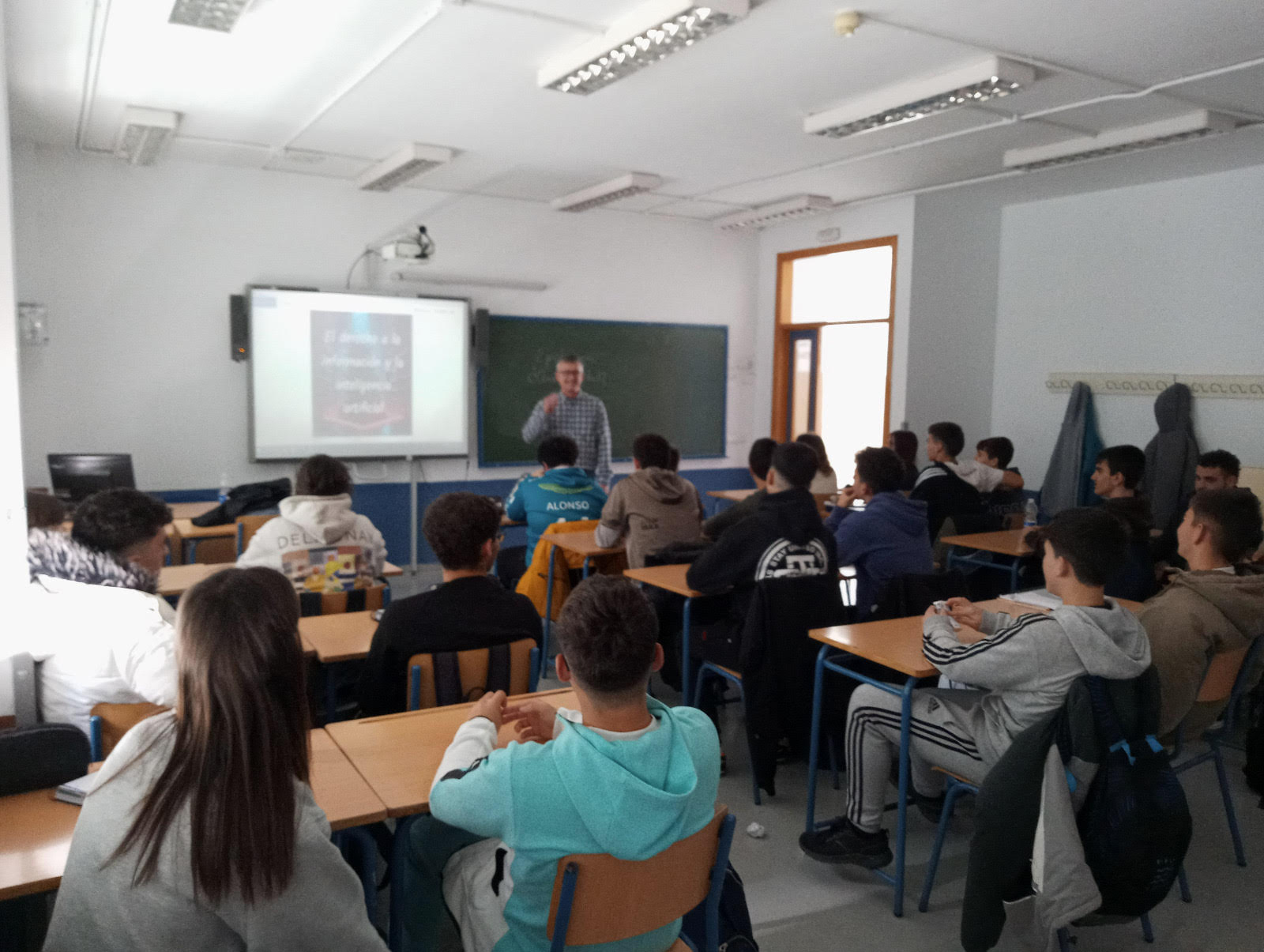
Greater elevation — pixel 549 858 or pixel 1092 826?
pixel 549 858

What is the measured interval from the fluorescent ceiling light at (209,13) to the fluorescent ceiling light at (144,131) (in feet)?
4.57

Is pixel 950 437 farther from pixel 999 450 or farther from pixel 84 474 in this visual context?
pixel 84 474

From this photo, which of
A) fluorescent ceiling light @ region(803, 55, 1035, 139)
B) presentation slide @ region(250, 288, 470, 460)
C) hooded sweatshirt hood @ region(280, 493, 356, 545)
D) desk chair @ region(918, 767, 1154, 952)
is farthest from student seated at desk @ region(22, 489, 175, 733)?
presentation slide @ region(250, 288, 470, 460)

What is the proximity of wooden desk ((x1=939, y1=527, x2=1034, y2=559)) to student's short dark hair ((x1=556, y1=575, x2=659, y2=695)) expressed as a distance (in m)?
3.50

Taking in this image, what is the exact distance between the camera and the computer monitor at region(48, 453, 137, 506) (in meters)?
4.95

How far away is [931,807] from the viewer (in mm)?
3115

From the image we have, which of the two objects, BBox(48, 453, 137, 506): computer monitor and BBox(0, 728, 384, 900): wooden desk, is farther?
BBox(48, 453, 137, 506): computer monitor

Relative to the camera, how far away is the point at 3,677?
2.00 m

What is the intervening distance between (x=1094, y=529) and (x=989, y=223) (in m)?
5.49

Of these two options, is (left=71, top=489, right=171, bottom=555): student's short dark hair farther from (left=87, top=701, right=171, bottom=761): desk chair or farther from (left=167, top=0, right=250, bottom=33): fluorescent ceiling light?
(left=167, top=0, right=250, bottom=33): fluorescent ceiling light

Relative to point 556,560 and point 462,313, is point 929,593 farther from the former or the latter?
point 462,313

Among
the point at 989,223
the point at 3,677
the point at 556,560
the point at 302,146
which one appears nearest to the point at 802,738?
the point at 556,560

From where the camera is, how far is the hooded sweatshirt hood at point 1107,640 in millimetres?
2150

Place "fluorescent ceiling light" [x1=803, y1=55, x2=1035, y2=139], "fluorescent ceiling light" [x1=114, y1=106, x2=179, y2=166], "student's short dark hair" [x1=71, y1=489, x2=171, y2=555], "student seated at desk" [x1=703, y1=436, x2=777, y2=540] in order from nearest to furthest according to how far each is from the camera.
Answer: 1. "student's short dark hair" [x1=71, y1=489, x2=171, y2=555]
2. "fluorescent ceiling light" [x1=803, y1=55, x2=1035, y2=139]
3. "student seated at desk" [x1=703, y1=436, x2=777, y2=540]
4. "fluorescent ceiling light" [x1=114, y1=106, x2=179, y2=166]
